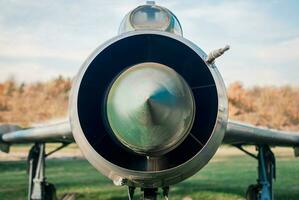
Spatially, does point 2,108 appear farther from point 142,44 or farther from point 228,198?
point 142,44

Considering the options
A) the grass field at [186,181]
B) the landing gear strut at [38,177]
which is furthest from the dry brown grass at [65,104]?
the landing gear strut at [38,177]

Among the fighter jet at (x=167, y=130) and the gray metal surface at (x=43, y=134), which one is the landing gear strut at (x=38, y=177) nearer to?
the gray metal surface at (x=43, y=134)

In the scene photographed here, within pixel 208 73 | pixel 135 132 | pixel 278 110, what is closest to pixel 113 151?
pixel 135 132

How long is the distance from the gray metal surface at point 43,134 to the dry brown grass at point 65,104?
1146cm

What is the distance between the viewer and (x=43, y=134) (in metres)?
7.36

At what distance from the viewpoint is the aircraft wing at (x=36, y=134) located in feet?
22.0

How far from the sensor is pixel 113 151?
379 cm

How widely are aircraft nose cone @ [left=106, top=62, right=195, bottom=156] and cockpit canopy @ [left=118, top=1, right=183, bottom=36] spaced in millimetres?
1476

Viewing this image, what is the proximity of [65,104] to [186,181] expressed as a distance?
10420 millimetres

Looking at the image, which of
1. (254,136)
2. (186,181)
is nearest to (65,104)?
(186,181)

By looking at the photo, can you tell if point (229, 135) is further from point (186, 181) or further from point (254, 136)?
point (186, 181)

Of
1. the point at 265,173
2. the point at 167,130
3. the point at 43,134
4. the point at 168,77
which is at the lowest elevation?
the point at 167,130

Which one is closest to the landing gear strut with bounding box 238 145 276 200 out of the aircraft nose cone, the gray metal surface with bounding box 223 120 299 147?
the gray metal surface with bounding box 223 120 299 147

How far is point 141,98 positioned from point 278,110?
70.8 ft
